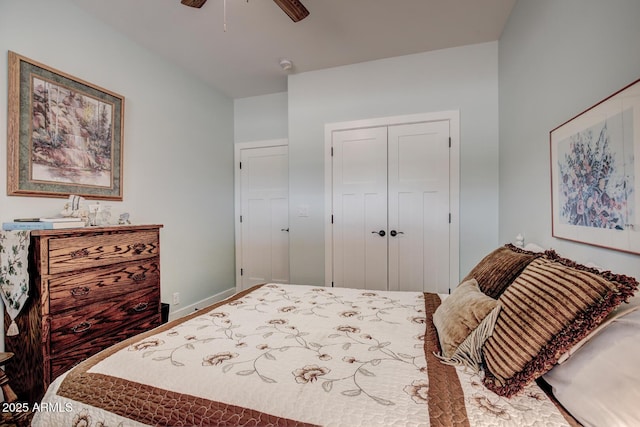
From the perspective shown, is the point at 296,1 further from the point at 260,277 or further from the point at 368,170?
the point at 260,277

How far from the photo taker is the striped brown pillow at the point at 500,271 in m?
1.21

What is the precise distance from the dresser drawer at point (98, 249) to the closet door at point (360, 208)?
1815 mm

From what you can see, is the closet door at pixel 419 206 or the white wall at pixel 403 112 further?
the closet door at pixel 419 206

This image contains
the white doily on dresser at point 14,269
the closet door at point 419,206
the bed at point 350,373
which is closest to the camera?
the bed at point 350,373

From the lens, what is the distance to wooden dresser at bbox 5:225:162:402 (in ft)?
5.27

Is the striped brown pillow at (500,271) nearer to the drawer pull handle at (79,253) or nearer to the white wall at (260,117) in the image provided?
the drawer pull handle at (79,253)

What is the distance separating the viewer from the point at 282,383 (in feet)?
2.85

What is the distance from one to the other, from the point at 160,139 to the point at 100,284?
1.59 meters

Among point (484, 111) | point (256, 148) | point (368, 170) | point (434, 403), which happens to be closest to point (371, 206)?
point (368, 170)

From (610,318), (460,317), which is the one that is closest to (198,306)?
(460,317)

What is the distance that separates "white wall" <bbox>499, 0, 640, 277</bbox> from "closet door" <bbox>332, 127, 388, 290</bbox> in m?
1.13

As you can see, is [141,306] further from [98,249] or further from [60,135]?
[60,135]

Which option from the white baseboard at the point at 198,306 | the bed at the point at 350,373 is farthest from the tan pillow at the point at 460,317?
the white baseboard at the point at 198,306

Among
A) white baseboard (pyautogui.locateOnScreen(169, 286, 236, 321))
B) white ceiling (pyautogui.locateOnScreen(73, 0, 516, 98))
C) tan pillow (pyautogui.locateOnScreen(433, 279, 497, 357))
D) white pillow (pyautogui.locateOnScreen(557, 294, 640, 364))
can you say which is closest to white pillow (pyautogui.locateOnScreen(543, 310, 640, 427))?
white pillow (pyautogui.locateOnScreen(557, 294, 640, 364))
